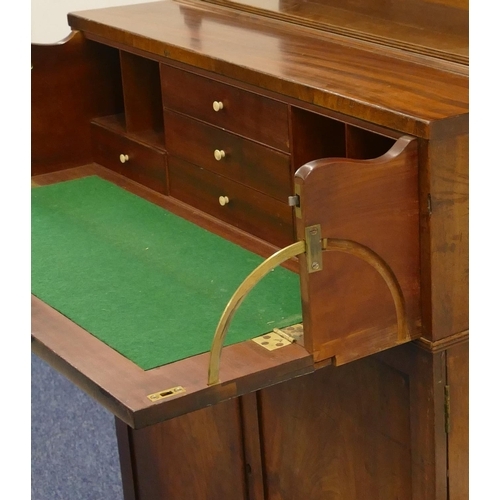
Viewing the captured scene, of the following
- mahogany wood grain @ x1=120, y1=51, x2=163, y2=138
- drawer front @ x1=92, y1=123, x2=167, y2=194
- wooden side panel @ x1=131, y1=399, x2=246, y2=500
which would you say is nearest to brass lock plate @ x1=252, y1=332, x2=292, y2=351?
wooden side panel @ x1=131, y1=399, x2=246, y2=500

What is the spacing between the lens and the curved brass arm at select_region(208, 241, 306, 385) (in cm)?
182

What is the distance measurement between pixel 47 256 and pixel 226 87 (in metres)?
0.56

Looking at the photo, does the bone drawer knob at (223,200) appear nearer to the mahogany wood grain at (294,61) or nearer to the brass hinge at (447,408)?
the mahogany wood grain at (294,61)

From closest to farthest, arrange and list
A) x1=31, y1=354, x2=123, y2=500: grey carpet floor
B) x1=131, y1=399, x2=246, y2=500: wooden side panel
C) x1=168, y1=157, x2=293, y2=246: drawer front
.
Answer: x1=168, y1=157, x2=293, y2=246: drawer front
x1=131, y1=399, x2=246, y2=500: wooden side panel
x1=31, y1=354, x2=123, y2=500: grey carpet floor

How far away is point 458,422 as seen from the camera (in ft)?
7.51

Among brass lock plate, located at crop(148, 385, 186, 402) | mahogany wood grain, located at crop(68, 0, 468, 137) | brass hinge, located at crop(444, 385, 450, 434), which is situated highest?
mahogany wood grain, located at crop(68, 0, 468, 137)

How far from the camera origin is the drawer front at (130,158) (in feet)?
9.42

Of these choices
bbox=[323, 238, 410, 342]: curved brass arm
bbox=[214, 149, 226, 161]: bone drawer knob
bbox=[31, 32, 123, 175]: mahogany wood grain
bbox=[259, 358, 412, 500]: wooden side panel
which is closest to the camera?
bbox=[323, 238, 410, 342]: curved brass arm

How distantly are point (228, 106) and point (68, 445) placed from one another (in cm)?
186

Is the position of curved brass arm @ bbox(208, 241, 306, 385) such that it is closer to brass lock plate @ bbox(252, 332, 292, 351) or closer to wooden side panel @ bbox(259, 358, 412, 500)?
brass lock plate @ bbox(252, 332, 292, 351)

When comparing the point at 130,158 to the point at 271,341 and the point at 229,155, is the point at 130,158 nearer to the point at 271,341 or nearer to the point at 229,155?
the point at 229,155

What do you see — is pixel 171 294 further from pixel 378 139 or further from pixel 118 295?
pixel 378 139

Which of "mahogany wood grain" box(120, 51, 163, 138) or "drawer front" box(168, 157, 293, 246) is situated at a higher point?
"mahogany wood grain" box(120, 51, 163, 138)

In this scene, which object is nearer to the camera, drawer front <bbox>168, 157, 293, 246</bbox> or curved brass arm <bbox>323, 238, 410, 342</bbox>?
curved brass arm <bbox>323, 238, 410, 342</bbox>
